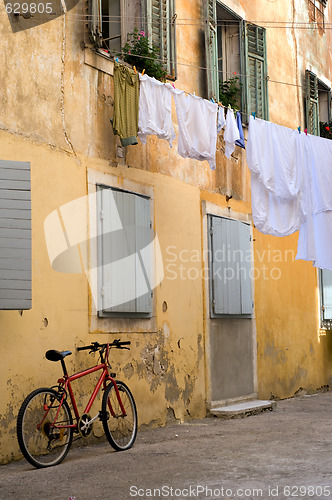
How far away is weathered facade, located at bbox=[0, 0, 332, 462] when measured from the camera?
676 cm

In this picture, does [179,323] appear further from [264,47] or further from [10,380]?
[264,47]

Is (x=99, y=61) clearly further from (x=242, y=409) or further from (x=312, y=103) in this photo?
(x=312, y=103)

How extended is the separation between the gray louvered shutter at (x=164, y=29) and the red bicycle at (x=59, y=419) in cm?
363

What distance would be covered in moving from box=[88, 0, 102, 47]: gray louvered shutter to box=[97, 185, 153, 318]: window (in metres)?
1.48

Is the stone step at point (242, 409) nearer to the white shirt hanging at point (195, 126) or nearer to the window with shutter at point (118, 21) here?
the white shirt hanging at point (195, 126)

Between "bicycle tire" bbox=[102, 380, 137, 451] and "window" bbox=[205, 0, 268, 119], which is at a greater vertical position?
"window" bbox=[205, 0, 268, 119]

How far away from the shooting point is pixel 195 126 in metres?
8.14

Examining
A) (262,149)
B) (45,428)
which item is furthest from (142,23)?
(45,428)

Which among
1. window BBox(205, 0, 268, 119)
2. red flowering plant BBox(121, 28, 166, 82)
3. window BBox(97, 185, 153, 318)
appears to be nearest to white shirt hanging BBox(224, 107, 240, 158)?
red flowering plant BBox(121, 28, 166, 82)

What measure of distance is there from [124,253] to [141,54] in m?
2.23

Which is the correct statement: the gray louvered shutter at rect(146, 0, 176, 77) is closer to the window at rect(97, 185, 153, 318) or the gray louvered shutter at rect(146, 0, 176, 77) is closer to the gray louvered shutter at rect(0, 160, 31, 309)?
the window at rect(97, 185, 153, 318)

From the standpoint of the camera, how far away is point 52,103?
7.11 meters

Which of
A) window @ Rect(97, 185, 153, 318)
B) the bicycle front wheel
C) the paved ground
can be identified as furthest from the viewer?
window @ Rect(97, 185, 153, 318)

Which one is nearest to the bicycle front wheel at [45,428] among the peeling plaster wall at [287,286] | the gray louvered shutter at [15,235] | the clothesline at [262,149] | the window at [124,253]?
the gray louvered shutter at [15,235]
